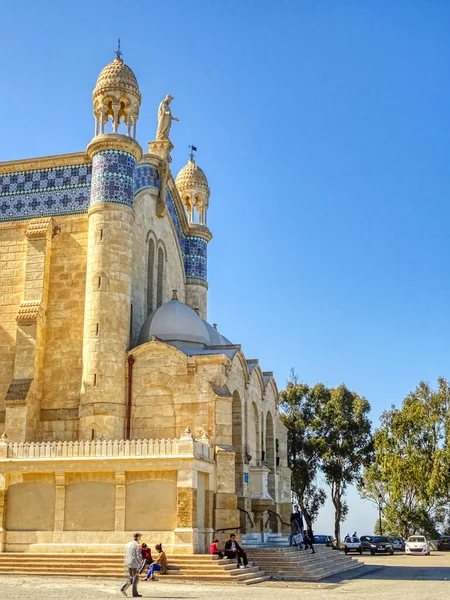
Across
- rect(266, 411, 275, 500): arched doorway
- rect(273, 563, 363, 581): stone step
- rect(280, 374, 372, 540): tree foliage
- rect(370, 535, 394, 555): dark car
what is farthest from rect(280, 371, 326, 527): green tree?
rect(273, 563, 363, 581): stone step

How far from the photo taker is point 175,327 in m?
25.9

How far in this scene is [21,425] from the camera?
23406 mm

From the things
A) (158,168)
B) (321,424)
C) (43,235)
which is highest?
(158,168)

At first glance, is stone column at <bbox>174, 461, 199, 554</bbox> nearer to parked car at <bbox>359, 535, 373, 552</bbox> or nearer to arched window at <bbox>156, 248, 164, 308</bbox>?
arched window at <bbox>156, 248, 164, 308</bbox>

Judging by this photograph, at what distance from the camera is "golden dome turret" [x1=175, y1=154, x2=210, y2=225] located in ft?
120

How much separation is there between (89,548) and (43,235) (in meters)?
11.2

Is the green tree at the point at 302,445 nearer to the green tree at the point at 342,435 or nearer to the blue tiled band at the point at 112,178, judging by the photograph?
the green tree at the point at 342,435

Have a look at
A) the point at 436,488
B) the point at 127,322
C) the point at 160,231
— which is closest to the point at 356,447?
the point at 436,488

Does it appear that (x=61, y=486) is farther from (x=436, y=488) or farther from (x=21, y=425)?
(x=436, y=488)

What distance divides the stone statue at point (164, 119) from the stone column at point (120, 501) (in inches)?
652

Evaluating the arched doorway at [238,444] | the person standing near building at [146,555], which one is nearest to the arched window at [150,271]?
the arched doorway at [238,444]

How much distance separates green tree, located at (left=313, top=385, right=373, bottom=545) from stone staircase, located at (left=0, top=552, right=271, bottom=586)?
27.7 meters

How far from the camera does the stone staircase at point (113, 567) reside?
17.9 meters

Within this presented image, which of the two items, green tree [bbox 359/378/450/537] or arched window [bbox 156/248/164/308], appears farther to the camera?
green tree [bbox 359/378/450/537]
